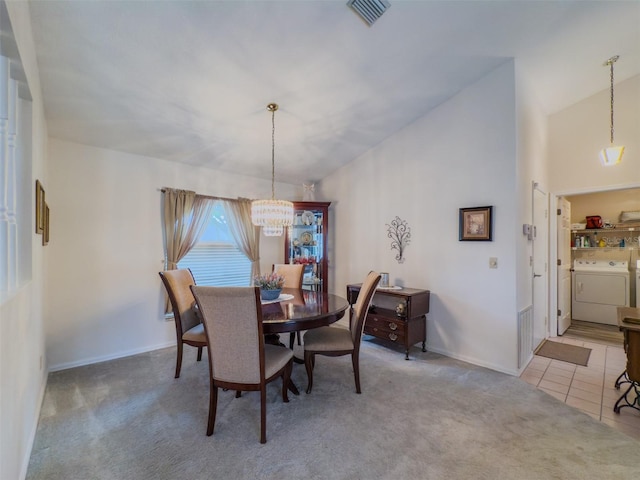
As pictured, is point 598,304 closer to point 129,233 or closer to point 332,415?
point 332,415

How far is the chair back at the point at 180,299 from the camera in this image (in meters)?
2.67

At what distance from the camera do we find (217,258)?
405 centimetres

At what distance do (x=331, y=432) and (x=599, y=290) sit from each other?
510 cm

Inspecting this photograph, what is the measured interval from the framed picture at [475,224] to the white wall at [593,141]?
1819mm

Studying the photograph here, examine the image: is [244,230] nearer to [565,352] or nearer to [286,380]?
[286,380]

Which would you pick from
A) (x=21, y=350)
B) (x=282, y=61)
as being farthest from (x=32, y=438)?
(x=282, y=61)

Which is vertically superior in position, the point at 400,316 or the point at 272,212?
the point at 272,212

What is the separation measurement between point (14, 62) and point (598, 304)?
7.08m

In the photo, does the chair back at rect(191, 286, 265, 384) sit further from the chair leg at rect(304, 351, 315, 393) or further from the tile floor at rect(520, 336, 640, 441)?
the tile floor at rect(520, 336, 640, 441)

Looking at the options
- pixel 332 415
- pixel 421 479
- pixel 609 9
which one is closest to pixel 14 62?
pixel 332 415

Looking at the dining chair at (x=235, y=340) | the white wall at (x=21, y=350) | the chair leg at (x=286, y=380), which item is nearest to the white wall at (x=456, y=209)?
the chair leg at (x=286, y=380)

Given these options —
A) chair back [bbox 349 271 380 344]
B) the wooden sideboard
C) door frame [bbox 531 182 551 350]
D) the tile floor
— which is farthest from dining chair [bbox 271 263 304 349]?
door frame [bbox 531 182 551 350]

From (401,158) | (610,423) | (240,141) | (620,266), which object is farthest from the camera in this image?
(620,266)

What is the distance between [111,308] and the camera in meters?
3.20
